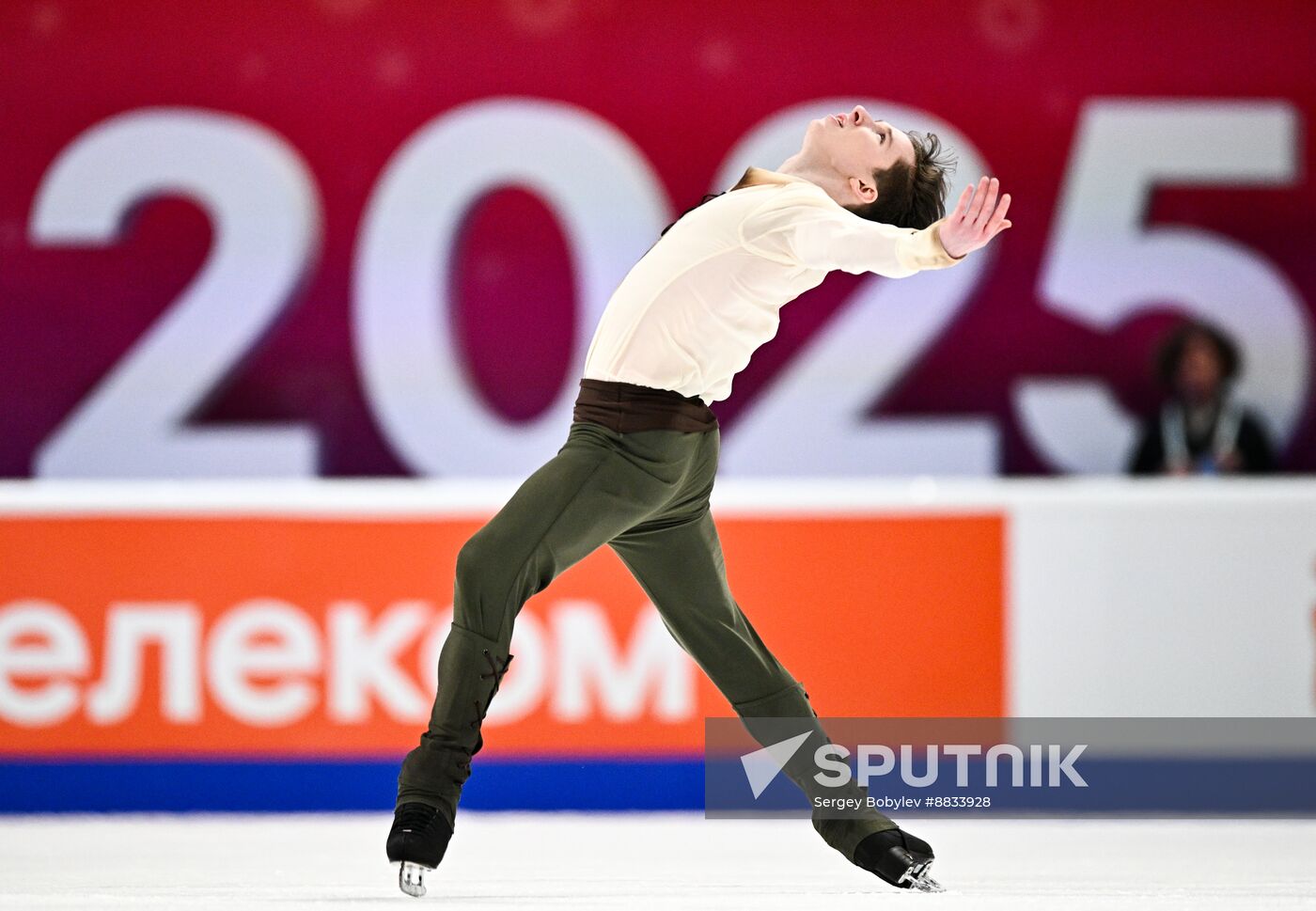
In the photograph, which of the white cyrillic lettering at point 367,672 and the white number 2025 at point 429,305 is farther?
the white number 2025 at point 429,305

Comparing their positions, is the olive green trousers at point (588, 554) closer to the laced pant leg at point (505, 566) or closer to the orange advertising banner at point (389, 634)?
the laced pant leg at point (505, 566)

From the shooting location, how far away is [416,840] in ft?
8.48

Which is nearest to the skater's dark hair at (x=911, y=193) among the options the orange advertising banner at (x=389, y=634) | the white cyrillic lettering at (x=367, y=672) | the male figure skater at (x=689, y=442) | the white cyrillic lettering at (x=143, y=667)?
the male figure skater at (x=689, y=442)

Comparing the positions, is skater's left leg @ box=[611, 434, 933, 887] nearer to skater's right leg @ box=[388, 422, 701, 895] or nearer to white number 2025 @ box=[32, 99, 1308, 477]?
skater's right leg @ box=[388, 422, 701, 895]

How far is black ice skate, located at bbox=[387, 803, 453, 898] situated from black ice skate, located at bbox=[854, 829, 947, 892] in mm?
728

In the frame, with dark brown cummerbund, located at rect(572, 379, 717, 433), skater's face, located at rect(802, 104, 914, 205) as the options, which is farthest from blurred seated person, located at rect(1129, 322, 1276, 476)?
dark brown cummerbund, located at rect(572, 379, 717, 433)

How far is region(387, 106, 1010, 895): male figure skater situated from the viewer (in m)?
2.62

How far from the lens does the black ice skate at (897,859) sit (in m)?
2.85

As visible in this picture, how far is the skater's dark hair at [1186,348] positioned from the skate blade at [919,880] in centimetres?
375

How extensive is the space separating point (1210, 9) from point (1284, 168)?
72 centimetres

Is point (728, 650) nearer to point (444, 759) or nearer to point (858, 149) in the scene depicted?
point (444, 759)

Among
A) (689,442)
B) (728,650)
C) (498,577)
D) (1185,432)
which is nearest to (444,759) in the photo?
(498,577)

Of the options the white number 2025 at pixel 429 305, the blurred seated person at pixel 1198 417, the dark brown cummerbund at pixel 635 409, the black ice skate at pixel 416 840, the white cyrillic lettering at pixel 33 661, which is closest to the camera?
the black ice skate at pixel 416 840

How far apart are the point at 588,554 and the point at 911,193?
0.85 meters
